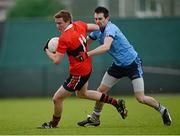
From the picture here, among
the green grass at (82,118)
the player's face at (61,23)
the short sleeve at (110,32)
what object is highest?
the player's face at (61,23)

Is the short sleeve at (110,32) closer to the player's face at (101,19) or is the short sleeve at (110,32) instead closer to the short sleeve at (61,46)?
the player's face at (101,19)

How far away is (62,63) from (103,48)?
1308 cm

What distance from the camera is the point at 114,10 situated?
3434 cm

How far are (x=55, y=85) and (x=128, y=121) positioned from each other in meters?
11.3

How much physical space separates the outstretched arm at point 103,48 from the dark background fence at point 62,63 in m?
12.2

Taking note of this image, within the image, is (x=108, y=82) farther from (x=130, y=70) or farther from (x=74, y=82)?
(x=74, y=82)

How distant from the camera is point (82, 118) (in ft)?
52.4

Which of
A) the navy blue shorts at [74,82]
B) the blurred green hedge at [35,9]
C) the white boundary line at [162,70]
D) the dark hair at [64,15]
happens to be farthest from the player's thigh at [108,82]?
the blurred green hedge at [35,9]

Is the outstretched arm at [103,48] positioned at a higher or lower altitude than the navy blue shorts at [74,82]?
higher

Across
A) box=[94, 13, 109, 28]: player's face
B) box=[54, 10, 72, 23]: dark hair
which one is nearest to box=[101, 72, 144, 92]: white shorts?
box=[94, 13, 109, 28]: player's face

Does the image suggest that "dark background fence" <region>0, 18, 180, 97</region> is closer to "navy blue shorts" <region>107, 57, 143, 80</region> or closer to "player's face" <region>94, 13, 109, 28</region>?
"navy blue shorts" <region>107, 57, 143, 80</region>

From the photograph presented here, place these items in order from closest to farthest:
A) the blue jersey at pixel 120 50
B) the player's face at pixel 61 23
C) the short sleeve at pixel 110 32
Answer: the player's face at pixel 61 23 → the short sleeve at pixel 110 32 → the blue jersey at pixel 120 50

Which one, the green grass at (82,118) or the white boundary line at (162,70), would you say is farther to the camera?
the white boundary line at (162,70)

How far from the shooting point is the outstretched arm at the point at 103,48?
12.9 metres
